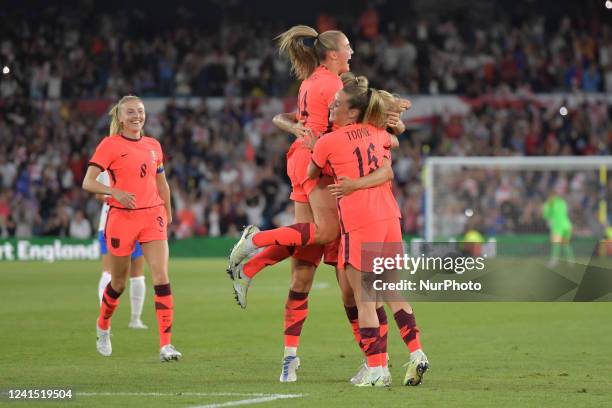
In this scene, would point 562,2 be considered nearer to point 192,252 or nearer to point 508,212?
point 508,212

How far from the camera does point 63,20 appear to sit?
3788 cm

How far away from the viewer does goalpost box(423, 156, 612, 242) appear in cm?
3011

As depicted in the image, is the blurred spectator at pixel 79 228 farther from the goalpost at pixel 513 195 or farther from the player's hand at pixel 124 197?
the player's hand at pixel 124 197

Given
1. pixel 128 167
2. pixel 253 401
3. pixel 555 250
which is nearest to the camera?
pixel 253 401

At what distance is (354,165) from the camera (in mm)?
8922

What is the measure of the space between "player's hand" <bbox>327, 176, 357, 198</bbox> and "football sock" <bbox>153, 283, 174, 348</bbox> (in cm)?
257

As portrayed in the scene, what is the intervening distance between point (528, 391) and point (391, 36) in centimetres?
2942

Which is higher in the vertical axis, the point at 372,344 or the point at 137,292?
the point at 372,344

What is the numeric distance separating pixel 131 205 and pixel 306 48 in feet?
7.78

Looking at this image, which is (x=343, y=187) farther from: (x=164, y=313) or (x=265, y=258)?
(x=164, y=313)

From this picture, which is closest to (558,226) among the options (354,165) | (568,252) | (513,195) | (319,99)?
(568,252)

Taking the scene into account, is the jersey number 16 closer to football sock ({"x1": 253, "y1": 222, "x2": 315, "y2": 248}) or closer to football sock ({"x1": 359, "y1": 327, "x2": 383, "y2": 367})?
football sock ({"x1": 253, "y1": 222, "x2": 315, "y2": 248})

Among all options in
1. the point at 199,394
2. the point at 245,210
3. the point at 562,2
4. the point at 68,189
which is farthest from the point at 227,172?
the point at 199,394

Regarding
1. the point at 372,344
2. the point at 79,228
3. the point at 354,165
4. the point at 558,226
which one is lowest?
the point at 79,228
